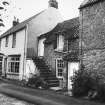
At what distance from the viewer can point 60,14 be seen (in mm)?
25531

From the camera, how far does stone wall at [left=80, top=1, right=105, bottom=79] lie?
1282cm

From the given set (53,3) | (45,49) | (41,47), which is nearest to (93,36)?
(45,49)

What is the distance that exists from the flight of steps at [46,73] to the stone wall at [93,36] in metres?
4.82

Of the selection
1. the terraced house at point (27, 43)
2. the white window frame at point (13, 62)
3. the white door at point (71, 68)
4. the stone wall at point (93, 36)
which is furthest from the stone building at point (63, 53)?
the white window frame at point (13, 62)

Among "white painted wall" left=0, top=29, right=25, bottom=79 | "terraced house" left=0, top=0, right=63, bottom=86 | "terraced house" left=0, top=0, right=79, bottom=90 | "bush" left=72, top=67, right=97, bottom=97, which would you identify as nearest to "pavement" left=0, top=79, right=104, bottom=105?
"bush" left=72, top=67, right=97, bottom=97

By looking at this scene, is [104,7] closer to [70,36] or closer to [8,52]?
[70,36]

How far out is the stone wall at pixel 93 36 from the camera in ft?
42.1

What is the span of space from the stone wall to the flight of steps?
4.82 metres

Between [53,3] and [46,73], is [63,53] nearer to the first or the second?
[46,73]

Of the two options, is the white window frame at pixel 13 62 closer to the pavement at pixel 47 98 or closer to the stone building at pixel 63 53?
the stone building at pixel 63 53

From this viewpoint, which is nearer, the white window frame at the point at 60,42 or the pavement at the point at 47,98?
the pavement at the point at 47,98

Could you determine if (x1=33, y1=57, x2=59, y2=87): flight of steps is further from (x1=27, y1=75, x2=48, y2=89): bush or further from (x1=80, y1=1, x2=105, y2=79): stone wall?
(x1=80, y1=1, x2=105, y2=79): stone wall

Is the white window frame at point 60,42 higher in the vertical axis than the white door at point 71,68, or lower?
higher

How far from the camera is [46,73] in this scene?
18.7 m
